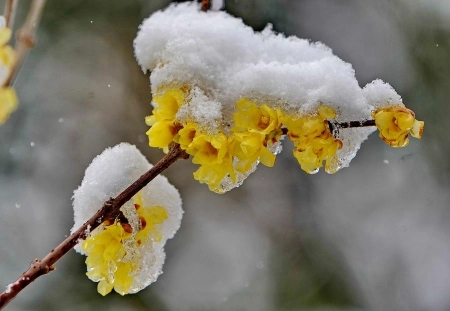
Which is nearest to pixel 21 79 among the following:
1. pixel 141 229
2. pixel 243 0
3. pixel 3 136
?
pixel 3 136

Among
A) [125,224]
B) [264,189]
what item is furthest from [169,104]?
[264,189]

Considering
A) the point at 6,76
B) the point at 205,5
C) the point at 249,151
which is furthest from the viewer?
the point at 205,5

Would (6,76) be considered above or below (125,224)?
above

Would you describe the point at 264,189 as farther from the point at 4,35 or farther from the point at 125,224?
the point at 4,35

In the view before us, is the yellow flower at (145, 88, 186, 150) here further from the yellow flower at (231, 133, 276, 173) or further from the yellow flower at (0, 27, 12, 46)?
the yellow flower at (0, 27, 12, 46)

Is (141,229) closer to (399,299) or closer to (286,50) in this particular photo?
(286,50)

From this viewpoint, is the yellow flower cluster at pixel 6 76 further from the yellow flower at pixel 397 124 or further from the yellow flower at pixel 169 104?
the yellow flower at pixel 397 124

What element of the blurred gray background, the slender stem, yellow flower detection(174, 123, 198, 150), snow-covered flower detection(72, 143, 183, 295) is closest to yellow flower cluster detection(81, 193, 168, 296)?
snow-covered flower detection(72, 143, 183, 295)
